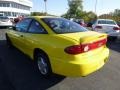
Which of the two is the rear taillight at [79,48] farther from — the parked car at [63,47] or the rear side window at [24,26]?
the rear side window at [24,26]

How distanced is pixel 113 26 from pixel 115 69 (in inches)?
247

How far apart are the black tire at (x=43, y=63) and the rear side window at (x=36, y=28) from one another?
1.85 feet

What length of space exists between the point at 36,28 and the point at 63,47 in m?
1.42

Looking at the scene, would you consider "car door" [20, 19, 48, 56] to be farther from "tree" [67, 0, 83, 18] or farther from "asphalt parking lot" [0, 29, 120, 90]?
"tree" [67, 0, 83, 18]

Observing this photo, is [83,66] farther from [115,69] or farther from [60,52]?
[115,69]

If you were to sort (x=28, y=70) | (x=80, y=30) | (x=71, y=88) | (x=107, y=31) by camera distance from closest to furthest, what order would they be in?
(x=71, y=88) < (x=80, y=30) < (x=28, y=70) < (x=107, y=31)

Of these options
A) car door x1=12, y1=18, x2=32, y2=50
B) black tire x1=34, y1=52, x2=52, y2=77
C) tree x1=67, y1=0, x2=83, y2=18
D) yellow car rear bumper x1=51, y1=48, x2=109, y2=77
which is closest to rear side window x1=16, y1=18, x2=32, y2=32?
car door x1=12, y1=18, x2=32, y2=50

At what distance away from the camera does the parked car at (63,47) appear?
427 centimetres

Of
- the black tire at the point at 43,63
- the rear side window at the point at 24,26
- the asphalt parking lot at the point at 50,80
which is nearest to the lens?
the asphalt parking lot at the point at 50,80

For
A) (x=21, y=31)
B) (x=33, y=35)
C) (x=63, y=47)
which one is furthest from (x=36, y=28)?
(x=63, y=47)

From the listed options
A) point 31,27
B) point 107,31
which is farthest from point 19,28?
point 107,31

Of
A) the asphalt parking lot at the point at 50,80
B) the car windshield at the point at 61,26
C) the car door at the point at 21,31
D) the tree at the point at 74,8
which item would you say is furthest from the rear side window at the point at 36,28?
the tree at the point at 74,8

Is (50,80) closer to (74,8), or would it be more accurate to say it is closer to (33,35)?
(33,35)

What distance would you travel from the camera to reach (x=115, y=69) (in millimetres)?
5926
